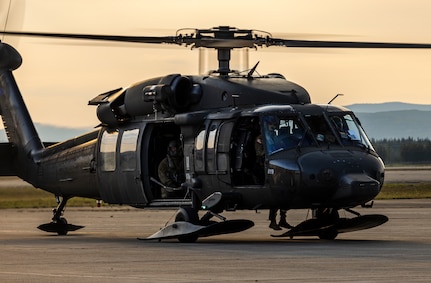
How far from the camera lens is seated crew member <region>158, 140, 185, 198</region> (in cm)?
2856

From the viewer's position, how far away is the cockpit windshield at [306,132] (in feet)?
83.7

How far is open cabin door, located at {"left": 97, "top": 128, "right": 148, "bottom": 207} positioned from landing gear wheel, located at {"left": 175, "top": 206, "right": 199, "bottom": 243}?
2.05 metres

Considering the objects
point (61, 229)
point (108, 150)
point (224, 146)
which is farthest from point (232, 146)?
point (61, 229)

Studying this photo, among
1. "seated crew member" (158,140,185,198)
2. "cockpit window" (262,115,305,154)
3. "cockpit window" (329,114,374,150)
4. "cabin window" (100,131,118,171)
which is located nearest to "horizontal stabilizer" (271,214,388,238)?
"cockpit window" (329,114,374,150)

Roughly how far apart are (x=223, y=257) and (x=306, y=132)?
4.59 metres

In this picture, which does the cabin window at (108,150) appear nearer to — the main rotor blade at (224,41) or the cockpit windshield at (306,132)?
the main rotor blade at (224,41)

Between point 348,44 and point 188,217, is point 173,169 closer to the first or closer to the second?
point 188,217

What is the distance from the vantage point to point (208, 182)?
2692cm

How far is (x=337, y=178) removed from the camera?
24781 millimetres

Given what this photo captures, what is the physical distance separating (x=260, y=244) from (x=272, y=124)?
2.40m

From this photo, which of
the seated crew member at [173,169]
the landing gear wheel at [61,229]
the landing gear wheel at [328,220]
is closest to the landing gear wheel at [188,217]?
the seated crew member at [173,169]

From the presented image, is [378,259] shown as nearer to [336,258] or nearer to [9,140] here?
[336,258]

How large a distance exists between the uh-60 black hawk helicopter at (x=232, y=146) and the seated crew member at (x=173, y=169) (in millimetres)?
164

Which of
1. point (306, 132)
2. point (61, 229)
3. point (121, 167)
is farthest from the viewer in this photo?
point (61, 229)
